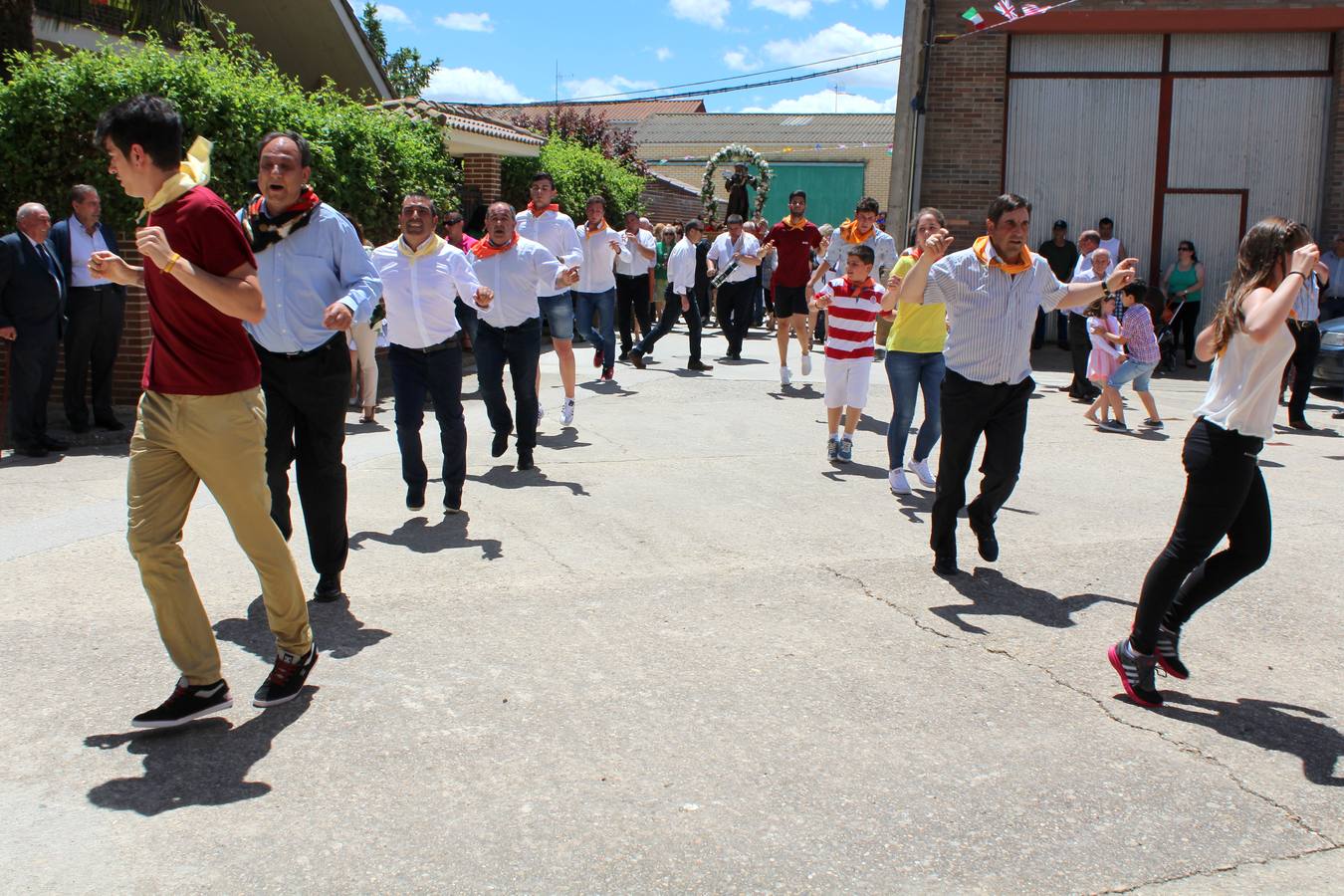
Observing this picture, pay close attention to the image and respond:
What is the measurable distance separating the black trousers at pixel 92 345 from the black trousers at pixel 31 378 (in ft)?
1.13

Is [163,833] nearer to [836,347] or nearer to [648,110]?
[836,347]

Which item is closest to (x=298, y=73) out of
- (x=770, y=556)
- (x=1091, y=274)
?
(x=1091, y=274)

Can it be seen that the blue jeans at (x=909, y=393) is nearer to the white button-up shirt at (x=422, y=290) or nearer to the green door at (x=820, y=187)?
the white button-up shirt at (x=422, y=290)

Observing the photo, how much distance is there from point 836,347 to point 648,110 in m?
58.5

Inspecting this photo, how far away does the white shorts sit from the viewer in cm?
895

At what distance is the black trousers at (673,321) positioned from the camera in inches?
564

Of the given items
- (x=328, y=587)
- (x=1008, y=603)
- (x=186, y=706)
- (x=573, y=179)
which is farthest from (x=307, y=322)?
(x=573, y=179)

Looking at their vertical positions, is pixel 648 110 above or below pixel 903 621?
above

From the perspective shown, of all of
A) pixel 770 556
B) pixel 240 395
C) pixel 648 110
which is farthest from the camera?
pixel 648 110

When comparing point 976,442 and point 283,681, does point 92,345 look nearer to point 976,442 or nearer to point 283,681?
point 283,681

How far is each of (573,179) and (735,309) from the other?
6.02m

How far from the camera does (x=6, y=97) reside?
32.4 ft

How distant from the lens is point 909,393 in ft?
26.6

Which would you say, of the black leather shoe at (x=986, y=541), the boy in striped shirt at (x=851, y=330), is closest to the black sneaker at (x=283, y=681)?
the black leather shoe at (x=986, y=541)
